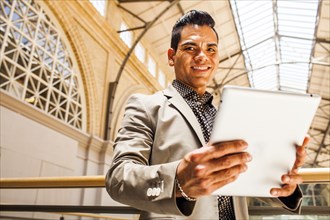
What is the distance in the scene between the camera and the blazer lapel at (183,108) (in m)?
1.20

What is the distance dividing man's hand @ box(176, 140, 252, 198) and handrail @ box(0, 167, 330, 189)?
880mm

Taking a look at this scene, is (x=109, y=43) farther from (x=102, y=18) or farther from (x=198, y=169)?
(x=198, y=169)

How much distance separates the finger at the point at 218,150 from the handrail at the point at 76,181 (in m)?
0.91

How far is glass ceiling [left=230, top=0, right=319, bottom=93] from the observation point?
430 inches

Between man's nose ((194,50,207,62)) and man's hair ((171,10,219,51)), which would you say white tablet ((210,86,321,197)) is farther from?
man's hair ((171,10,219,51))

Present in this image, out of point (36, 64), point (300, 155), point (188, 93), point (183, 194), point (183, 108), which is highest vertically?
point (36, 64)

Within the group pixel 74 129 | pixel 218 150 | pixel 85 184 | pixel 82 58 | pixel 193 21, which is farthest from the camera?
pixel 82 58

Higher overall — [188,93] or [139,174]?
[188,93]

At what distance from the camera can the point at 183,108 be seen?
4.17 feet

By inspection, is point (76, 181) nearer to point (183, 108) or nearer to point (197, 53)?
point (183, 108)

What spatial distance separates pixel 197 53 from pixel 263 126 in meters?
0.61

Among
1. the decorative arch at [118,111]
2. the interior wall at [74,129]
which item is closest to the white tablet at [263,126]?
the interior wall at [74,129]

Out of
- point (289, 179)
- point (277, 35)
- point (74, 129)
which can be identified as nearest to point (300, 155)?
point (289, 179)

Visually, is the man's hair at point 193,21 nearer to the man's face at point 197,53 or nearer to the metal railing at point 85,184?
the man's face at point 197,53
